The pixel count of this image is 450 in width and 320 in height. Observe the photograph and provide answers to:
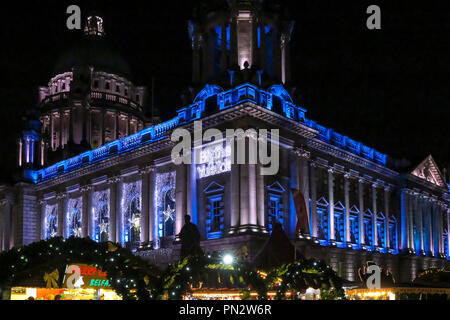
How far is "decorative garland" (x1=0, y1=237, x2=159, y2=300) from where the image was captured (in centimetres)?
1995

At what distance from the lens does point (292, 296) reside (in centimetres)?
2409

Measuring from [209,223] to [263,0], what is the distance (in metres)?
18.4

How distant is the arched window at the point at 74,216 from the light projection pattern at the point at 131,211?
722 cm

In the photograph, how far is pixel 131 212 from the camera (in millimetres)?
52938

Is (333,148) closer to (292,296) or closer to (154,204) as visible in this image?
(154,204)

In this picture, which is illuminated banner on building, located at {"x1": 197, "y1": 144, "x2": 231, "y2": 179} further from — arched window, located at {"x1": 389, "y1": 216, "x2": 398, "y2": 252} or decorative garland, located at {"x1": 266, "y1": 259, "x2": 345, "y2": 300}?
arched window, located at {"x1": 389, "y1": 216, "x2": 398, "y2": 252}

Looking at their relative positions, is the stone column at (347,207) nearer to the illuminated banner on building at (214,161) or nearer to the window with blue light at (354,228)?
the window with blue light at (354,228)

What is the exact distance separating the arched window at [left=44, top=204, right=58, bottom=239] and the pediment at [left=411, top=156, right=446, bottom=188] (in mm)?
38034

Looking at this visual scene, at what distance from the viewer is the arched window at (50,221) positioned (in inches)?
2443

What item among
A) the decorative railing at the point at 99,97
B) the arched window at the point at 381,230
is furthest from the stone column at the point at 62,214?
the arched window at the point at 381,230

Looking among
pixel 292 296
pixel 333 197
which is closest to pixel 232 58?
pixel 333 197

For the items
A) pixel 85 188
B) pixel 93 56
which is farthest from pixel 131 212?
pixel 93 56

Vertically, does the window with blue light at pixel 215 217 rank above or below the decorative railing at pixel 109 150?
below

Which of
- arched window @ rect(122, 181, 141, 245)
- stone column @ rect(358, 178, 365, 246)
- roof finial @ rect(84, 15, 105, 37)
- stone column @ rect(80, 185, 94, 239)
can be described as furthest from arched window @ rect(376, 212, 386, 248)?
roof finial @ rect(84, 15, 105, 37)
